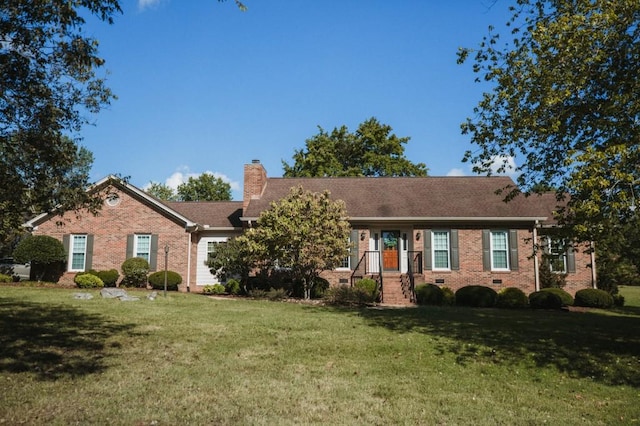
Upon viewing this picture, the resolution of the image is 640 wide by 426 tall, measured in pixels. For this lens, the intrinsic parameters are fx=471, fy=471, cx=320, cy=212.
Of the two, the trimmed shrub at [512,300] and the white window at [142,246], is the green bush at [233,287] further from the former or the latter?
the trimmed shrub at [512,300]

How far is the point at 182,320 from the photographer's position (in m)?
11.4

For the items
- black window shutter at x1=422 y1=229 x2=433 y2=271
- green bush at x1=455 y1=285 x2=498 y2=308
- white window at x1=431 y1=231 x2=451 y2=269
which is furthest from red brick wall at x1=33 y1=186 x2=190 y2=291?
green bush at x1=455 y1=285 x2=498 y2=308

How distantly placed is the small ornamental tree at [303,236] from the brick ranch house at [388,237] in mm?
2685

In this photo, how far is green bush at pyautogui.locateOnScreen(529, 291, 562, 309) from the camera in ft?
58.5

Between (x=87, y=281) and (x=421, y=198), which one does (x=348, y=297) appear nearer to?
(x=421, y=198)

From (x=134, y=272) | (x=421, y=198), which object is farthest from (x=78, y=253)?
(x=421, y=198)

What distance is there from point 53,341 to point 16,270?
65.7ft

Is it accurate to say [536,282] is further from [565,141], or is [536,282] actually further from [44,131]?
[44,131]

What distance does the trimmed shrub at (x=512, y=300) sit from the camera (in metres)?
18.0

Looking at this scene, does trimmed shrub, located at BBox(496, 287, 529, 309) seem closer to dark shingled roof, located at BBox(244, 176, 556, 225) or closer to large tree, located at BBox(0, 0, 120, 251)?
dark shingled roof, located at BBox(244, 176, 556, 225)

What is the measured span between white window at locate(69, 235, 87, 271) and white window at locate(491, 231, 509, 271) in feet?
60.8

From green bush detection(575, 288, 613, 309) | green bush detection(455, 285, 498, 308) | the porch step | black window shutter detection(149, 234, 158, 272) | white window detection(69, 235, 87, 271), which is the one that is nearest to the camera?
green bush detection(455, 285, 498, 308)

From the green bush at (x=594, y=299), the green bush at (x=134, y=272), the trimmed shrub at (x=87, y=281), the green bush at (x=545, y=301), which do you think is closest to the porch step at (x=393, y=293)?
the green bush at (x=545, y=301)

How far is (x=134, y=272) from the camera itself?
20500 mm
